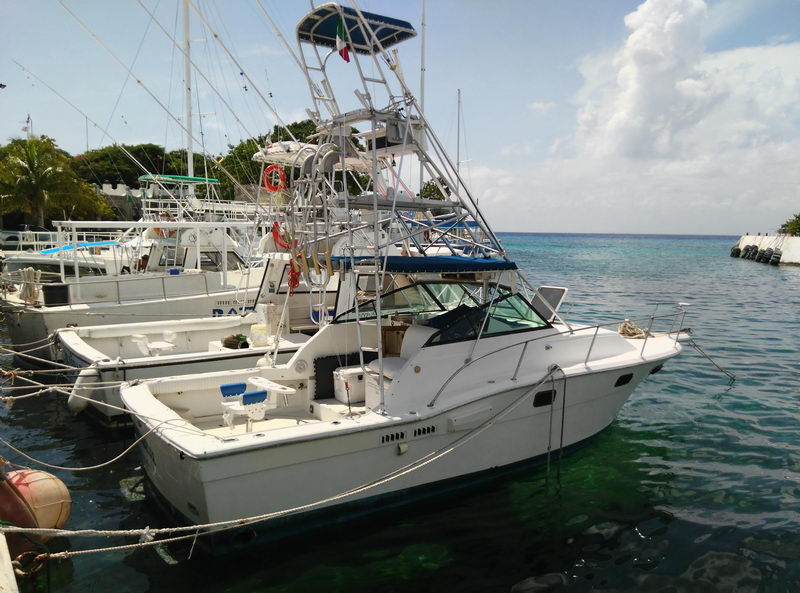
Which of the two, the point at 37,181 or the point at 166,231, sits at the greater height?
the point at 37,181

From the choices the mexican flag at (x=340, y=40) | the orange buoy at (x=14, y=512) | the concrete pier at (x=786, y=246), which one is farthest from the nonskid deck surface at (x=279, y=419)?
the concrete pier at (x=786, y=246)

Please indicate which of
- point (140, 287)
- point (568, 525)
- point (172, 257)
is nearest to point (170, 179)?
point (172, 257)

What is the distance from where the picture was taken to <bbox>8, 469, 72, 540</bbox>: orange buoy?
5309 mm

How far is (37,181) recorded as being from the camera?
37719mm

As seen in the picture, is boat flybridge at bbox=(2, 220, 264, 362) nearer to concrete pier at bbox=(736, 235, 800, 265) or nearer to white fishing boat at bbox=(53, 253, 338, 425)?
white fishing boat at bbox=(53, 253, 338, 425)

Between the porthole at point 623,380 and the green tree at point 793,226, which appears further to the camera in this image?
the green tree at point 793,226

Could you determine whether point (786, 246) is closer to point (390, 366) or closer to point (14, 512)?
point (390, 366)

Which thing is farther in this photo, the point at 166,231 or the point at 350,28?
the point at 166,231

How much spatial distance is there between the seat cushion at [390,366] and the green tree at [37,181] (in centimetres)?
3730

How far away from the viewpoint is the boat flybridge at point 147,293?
13547 millimetres

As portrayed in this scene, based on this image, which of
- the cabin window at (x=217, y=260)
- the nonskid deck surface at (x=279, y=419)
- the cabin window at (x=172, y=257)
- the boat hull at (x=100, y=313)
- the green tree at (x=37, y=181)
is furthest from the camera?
the green tree at (x=37, y=181)

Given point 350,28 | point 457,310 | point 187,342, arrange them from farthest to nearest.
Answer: point 187,342 < point 457,310 < point 350,28

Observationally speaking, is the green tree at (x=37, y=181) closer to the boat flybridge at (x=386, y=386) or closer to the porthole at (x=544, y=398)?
the boat flybridge at (x=386, y=386)

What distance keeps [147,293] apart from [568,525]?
13037 mm
